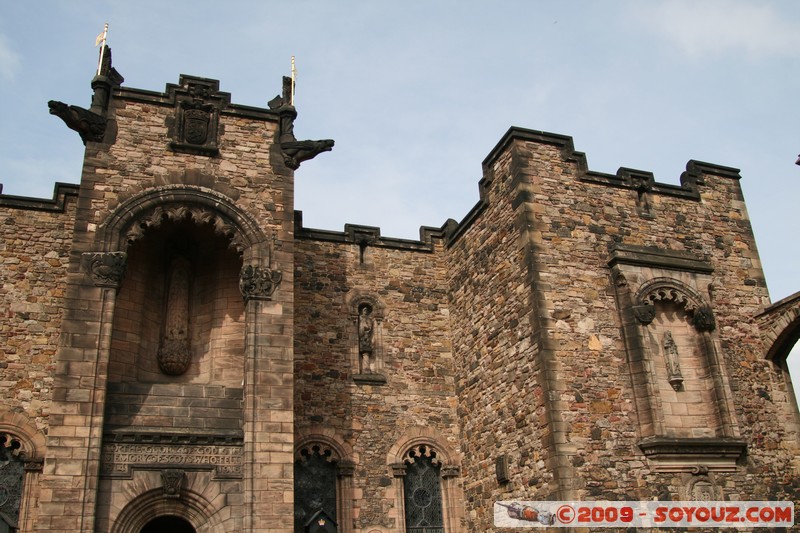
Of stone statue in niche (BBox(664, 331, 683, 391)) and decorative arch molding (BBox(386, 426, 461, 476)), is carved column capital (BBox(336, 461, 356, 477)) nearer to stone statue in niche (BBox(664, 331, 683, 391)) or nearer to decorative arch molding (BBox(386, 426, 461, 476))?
decorative arch molding (BBox(386, 426, 461, 476))

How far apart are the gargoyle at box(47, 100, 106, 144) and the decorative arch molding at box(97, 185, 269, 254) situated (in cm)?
133

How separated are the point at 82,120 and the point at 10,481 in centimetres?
611

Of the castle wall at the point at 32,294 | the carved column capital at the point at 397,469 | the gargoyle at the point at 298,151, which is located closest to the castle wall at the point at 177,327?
the gargoyle at the point at 298,151

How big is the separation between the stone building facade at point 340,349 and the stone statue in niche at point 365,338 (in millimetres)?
45

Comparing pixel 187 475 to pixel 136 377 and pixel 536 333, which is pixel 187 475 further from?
pixel 536 333

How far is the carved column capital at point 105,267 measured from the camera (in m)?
12.0

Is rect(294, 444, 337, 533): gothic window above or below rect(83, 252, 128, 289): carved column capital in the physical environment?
below

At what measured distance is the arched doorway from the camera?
12.2 m

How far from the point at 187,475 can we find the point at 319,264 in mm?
5566

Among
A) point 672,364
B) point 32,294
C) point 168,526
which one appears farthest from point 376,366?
point 32,294

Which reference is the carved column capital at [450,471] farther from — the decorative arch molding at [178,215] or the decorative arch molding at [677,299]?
the decorative arch molding at [178,215]

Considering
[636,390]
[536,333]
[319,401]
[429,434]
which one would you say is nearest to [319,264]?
[319,401]

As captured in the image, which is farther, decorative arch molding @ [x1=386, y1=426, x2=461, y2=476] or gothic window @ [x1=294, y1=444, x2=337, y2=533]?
decorative arch molding @ [x1=386, y1=426, x2=461, y2=476]

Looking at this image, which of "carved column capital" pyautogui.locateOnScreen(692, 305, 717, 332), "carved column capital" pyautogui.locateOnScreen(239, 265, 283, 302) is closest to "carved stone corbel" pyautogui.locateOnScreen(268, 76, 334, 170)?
"carved column capital" pyautogui.locateOnScreen(239, 265, 283, 302)
